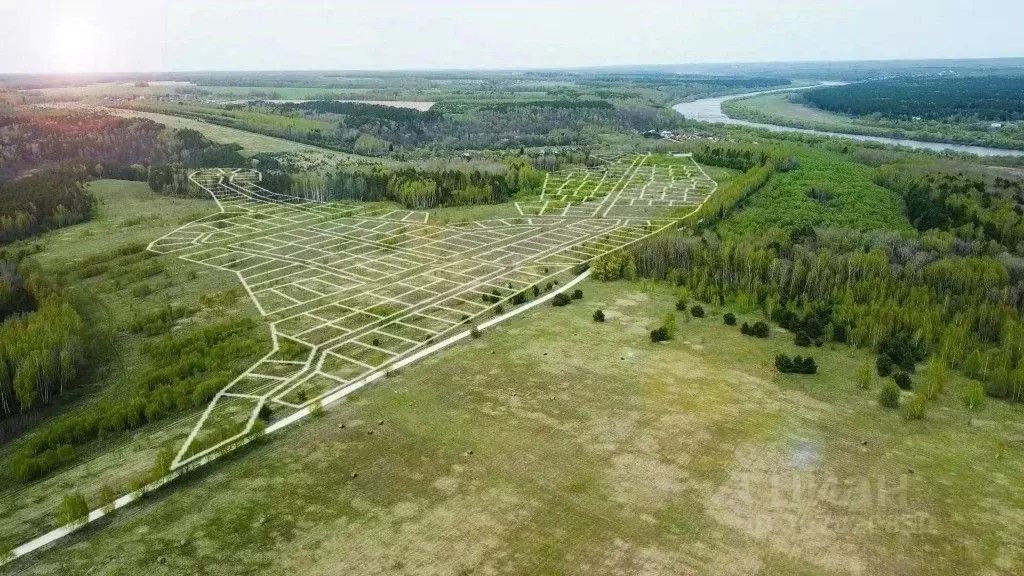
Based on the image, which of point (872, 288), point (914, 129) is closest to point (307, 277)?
point (872, 288)

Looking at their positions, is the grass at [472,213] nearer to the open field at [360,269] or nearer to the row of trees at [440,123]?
the open field at [360,269]

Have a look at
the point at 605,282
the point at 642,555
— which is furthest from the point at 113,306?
the point at 642,555

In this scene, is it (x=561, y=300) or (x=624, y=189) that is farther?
(x=624, y=189)

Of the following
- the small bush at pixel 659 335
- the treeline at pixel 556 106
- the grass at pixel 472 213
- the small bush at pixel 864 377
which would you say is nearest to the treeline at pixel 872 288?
the small bush at pixel 864 377

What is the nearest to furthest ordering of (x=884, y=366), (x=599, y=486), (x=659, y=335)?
(x=599, y=486) → (x=884, y=366) → (x=659, y=335)

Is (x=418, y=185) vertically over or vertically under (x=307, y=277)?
over

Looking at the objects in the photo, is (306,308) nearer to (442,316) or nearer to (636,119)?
(442,316)

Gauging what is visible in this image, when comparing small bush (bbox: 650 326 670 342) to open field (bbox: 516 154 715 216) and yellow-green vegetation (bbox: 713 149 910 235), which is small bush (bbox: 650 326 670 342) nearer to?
yellow-green vegetation (bbox: 713 149 910 235)

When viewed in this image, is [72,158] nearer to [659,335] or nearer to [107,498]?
[107,498]
